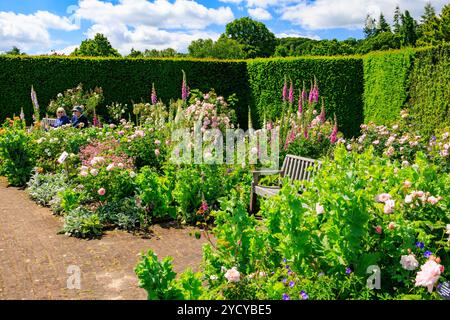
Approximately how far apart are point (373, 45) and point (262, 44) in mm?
16998

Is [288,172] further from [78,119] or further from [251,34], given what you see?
[251,34]

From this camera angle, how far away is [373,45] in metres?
49.8

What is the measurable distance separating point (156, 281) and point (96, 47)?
4074 centimetres

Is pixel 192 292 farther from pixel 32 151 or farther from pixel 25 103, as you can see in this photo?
pixel 25 103

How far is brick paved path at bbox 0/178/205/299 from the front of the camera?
4.07 meters

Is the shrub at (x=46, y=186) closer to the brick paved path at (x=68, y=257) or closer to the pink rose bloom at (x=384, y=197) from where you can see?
the brick paved path at (x=68, y=257)

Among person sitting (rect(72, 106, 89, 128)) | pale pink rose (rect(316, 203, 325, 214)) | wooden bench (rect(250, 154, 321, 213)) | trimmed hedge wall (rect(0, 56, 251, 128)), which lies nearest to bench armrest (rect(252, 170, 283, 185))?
wooden bench (rect(250, 154, 321, 213))

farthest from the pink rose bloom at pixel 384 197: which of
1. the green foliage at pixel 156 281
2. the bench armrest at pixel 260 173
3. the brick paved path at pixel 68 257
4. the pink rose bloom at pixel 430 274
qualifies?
the bench armrest at pixel 260 173

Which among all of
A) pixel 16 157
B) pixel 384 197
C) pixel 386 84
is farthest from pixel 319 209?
pixel 386 84

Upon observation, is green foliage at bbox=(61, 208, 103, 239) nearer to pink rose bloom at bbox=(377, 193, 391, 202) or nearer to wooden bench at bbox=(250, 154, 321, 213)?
wooden bench at bbox=(250, 154, 321, 213)

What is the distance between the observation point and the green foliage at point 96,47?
4109 cm

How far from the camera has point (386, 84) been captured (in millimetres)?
13078

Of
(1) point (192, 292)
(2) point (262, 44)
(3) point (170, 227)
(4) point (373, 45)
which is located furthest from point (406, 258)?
(2) point (262, 44)

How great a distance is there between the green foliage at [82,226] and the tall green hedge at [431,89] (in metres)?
7.24
